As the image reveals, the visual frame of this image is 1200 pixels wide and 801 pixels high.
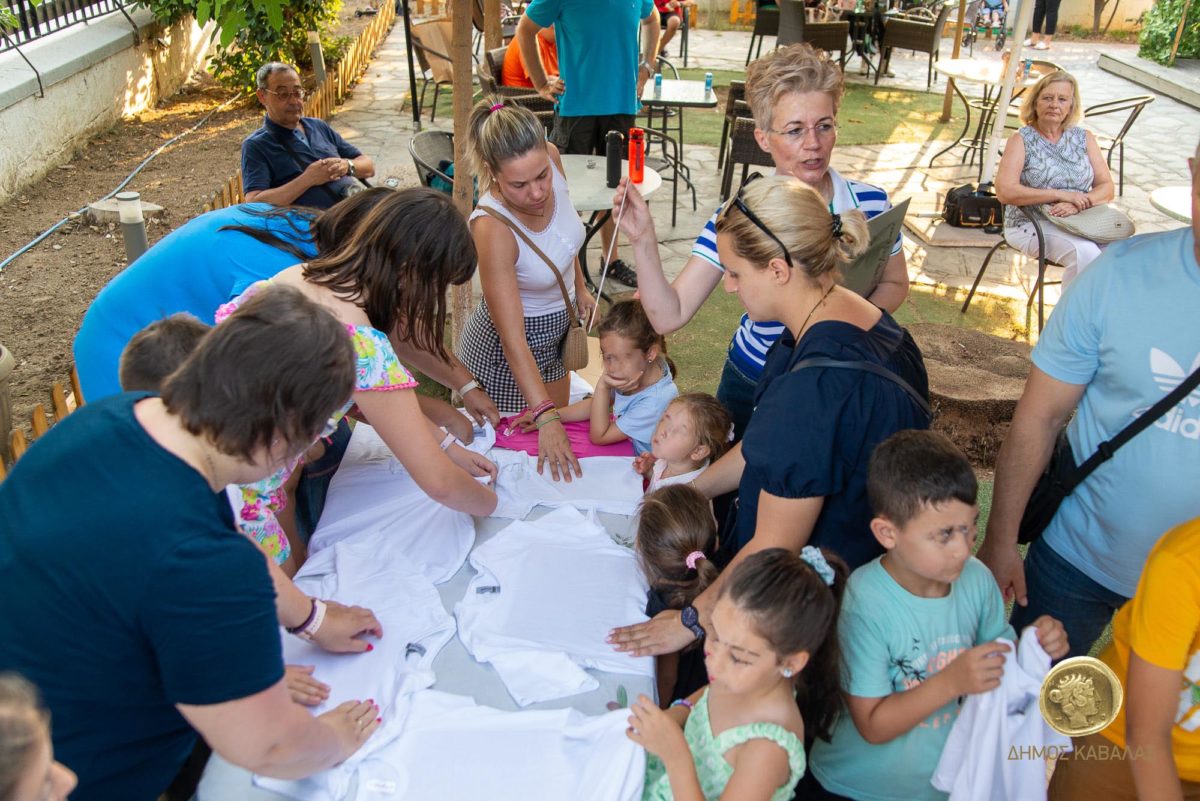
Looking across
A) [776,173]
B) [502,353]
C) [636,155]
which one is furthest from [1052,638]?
[502,353]

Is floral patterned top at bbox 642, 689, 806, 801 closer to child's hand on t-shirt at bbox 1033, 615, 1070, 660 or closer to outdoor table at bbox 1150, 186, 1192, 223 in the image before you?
child's hand on t-shirt at bbox 1033, 615, 1070, 660

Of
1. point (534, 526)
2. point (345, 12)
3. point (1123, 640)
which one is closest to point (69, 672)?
point (534, 526)

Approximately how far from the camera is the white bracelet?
1.98m

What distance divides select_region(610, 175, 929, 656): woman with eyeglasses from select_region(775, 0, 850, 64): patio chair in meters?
8.91

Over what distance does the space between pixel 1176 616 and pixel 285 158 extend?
490cm

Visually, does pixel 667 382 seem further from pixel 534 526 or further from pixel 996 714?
pixel 996 714

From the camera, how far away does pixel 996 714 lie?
172cm

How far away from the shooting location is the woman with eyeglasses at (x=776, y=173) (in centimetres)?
259

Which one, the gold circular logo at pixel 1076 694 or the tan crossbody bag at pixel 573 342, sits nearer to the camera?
the gold circular logo at pixel 1076 694

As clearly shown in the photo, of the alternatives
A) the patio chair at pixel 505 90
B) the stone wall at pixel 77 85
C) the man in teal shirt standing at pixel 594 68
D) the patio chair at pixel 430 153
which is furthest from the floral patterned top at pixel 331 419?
the stone wall at pixel 77 85

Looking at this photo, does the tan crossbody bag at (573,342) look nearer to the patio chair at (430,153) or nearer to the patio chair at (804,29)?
the patio chair at (430,153)

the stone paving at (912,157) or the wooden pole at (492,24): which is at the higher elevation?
the wooden pole at (492,24)

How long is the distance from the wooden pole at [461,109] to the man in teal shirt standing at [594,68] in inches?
68.0

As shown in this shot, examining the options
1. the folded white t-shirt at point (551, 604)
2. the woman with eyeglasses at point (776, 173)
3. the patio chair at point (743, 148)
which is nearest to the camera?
the folded white t-shirt at point (551, 604)
